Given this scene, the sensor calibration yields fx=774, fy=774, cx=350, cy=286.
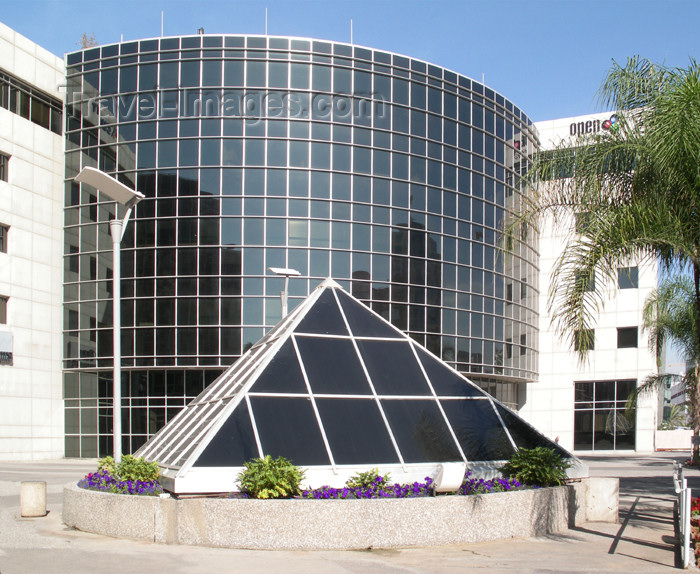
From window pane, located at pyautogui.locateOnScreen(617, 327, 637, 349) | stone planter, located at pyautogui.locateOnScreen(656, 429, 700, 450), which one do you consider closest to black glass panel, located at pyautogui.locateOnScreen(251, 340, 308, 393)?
window pane, located at pyautogui.locateOnScreen(617, 327, 637, 349)

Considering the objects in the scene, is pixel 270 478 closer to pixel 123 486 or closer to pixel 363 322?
pixel 123 486

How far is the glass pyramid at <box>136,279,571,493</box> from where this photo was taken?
1334 cm

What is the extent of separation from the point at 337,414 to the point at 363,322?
2.95 meters

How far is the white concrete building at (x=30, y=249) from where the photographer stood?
142 ft

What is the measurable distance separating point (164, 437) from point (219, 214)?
27.7m

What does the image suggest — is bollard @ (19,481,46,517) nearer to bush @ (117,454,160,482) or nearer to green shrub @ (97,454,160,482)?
green shrub @ (97,454,160,482)

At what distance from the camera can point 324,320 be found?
53.6 feet

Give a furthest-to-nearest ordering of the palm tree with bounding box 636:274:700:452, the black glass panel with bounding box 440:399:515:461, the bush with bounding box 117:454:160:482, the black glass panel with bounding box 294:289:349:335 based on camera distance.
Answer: the palm tree with bounding box 636:274:700:452 → the black glass panel with bounding box 294:289:349:335 → the black glass panel with bounding box 440:399:515:461 → the bush with bounding box 117:454:160:482

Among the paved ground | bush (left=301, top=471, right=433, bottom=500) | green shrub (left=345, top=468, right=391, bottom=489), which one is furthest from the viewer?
green shrub (left=345, top=468, right=391, bottom=489)

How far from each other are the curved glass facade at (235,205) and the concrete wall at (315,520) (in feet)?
98.3

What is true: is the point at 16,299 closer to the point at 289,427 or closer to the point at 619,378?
the point at 289,427

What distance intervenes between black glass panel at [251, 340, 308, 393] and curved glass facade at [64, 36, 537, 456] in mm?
27621

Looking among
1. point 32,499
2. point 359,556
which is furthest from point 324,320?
point 32,499

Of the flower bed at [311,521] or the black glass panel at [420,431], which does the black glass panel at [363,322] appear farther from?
the flower bed at [311,521]
